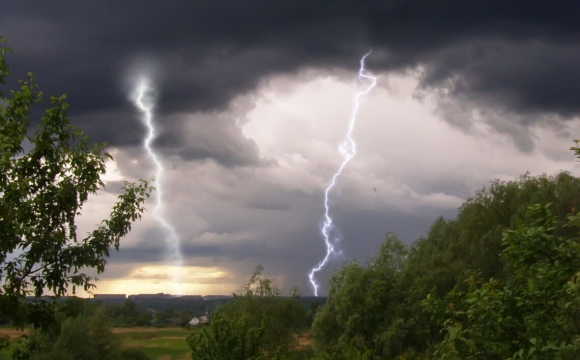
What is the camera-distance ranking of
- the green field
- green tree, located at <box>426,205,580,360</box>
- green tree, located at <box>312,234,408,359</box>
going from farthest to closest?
the green field → green tree, located at <box>312,234,408,359</box> → green tree, located at <box>426,205,580,360</box>

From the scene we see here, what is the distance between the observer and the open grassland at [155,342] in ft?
206

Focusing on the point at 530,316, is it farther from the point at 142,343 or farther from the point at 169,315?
the point at 169,315

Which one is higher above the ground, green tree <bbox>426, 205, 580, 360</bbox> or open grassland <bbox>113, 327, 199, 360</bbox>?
green tree <bbox>426, 205, 580, 360</bbox>

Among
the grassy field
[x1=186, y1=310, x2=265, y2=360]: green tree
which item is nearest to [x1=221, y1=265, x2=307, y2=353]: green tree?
the grassy field

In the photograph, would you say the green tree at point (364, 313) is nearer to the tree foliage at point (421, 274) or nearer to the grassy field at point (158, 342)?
the tree foliage at point (421, 274)

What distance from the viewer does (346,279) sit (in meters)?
51.8

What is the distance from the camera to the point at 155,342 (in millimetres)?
66125

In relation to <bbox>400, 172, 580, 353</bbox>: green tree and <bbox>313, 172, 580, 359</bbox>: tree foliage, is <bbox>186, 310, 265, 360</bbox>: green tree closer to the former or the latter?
<bbox>313, 172, 580, 359</bbox>: tree foliage

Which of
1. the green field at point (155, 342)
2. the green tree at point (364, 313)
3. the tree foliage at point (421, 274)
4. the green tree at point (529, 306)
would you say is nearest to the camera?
the green tree at point (529, 306)

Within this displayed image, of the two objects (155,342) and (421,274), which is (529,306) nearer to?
(421,274)

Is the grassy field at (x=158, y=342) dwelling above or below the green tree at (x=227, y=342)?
below

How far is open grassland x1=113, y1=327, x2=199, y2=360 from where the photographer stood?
206 ft

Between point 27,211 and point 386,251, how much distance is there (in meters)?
46.0

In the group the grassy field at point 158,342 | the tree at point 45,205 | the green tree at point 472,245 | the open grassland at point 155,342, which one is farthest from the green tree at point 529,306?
the open grassland at point 155,342
